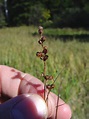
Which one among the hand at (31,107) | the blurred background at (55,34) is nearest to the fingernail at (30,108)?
the hand at (31,107)

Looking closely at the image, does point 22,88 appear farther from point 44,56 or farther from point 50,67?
point 50,67

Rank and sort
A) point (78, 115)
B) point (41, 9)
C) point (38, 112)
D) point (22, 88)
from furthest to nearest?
point (41, 9) → point (78, 115) → point (22, 88) → point (38, 112)

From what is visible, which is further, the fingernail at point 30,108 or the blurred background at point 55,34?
the blurred background at point 55,34

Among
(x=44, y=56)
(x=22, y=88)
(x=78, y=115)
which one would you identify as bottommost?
(x=78, y=115)

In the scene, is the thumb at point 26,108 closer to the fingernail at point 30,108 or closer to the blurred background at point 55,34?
the fingernail at point 30,108

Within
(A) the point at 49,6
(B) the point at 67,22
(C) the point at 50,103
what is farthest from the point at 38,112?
(A) the point at 49,6
